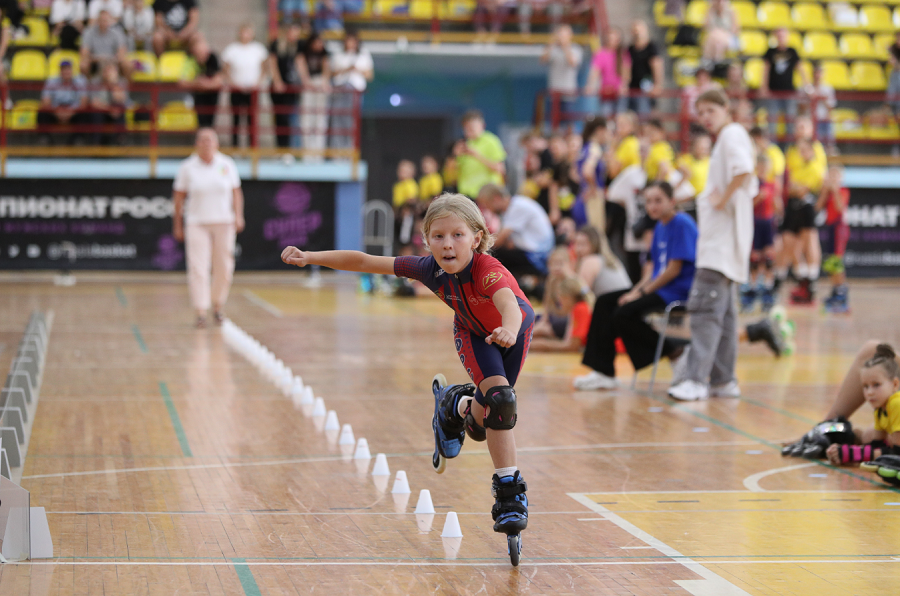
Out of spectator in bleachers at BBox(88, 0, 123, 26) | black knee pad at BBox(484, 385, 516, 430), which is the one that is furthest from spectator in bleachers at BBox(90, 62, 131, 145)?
black knee pad at BBox(484, 385, 516, 430)

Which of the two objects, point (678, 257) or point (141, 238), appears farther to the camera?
point (141, 238)

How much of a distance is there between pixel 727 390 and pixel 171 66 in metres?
14.4

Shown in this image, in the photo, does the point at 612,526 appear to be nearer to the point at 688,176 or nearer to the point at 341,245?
the point at 688,176

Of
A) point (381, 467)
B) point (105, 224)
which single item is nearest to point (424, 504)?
point (381, 467)

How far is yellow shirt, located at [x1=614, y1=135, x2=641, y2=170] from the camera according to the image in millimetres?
13938

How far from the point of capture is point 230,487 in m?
5.28

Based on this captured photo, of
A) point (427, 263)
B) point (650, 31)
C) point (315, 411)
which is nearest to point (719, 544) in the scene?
point (427, 263)

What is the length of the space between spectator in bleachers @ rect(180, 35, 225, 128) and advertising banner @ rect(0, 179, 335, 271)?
4.25 ft

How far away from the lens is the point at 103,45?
60.7ft

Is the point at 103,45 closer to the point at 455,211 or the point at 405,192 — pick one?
the point at 405,192

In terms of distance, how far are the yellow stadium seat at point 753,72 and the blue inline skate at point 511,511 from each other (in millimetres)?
18762

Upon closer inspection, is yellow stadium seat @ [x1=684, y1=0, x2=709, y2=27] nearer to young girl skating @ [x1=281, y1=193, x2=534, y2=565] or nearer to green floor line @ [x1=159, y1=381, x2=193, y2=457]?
green floor line @ [x1=159, y1=381, x2=193, y2=457]

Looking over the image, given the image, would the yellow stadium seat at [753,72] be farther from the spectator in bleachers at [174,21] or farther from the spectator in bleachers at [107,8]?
the spectator in bleachers at [107,8]

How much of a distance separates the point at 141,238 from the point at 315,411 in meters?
12.1
